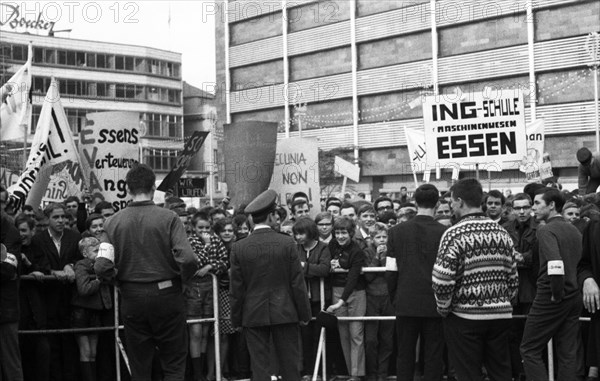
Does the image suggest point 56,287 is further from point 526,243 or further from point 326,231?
point 526,243

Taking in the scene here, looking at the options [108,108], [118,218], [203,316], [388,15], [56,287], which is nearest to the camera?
[118,218]

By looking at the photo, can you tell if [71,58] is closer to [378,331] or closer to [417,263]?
[378,331]

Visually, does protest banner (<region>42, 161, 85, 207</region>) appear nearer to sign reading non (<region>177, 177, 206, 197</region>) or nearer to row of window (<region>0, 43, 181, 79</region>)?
sign reading non (<region>177, 177, 206, 197</region>)

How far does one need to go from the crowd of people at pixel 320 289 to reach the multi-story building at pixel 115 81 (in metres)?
65.7

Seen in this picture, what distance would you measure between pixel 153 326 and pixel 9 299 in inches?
61.0

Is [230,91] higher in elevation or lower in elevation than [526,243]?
higher

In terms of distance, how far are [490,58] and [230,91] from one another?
23653mm

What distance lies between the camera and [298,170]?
15.0 metres

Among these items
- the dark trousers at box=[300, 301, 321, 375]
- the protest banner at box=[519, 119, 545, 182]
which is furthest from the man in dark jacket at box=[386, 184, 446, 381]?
the protest banner at box=[519, 119, 545, 182]

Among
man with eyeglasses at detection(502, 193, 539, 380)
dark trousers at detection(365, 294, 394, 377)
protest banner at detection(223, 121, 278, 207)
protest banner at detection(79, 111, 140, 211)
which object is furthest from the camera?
protest banner at detection(223, 121, 278, 207)

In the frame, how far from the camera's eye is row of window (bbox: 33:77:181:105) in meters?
79.7

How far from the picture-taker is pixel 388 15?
59.8 metres

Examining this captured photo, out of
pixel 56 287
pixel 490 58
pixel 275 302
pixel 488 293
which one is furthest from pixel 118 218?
pixel 490 58

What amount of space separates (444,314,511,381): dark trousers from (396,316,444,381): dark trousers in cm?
118
